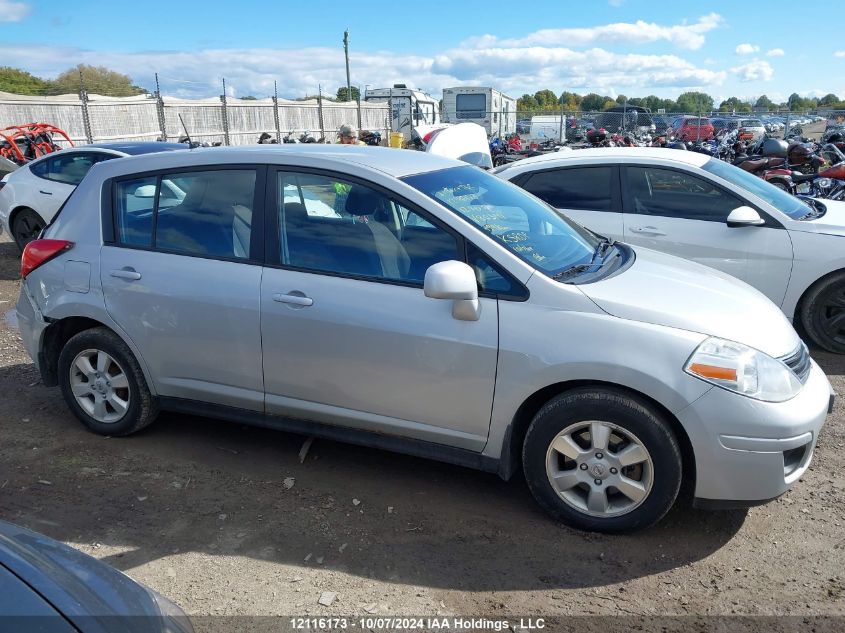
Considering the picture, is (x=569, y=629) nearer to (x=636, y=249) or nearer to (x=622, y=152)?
(x=636, y=249)

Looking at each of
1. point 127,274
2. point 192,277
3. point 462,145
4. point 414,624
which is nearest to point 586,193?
point 192,277

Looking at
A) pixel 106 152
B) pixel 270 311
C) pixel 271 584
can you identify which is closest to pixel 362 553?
pixel 271 584

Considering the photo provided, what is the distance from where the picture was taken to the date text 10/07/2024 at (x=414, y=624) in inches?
108

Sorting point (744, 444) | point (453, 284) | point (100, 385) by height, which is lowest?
point (100, 385)

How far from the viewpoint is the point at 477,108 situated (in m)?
34.1

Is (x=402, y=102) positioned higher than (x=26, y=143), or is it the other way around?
(x=402, y=102)

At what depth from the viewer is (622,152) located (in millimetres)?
6332

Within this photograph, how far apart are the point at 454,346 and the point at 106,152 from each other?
7.26 m

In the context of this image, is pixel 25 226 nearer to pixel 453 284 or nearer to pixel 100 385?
pixel 100 385

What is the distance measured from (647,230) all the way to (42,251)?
15.1 feet

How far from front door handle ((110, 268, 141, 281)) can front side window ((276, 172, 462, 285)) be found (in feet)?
3.11

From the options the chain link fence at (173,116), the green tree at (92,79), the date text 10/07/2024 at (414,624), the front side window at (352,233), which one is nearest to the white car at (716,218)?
Result: the front side window at (352,233)

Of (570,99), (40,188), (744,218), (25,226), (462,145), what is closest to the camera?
(744,218)

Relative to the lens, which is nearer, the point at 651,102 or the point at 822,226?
the point at 822,226
